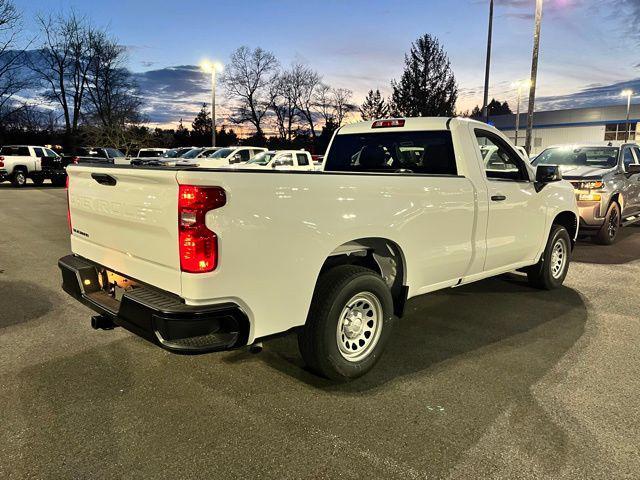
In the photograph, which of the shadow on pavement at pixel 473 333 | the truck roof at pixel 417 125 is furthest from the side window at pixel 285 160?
the truck roof at pixel 417 125

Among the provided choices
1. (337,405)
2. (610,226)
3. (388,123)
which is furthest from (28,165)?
(337,405)

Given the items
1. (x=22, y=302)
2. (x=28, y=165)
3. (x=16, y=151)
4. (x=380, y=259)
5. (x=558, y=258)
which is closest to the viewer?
(x=380, y=259)

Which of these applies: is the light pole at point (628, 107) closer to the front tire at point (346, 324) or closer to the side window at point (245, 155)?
the side window at point (245, 155)

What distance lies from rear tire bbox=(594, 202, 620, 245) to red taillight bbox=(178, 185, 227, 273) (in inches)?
353

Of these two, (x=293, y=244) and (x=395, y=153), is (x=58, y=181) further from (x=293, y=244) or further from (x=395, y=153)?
(x=293, y=244)

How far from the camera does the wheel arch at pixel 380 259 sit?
3635 mm

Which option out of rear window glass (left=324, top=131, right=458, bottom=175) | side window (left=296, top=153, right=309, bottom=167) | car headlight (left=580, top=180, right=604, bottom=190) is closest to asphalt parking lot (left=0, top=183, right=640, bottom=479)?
rear window glass (left=324, top=131, right=458, bottom=175)

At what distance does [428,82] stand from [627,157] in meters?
31.4

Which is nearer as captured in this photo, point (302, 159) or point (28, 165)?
point (302, 159)

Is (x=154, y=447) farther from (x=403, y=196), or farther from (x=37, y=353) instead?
(x=403, y=196)

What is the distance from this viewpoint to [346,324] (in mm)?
3652

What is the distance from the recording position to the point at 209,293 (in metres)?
2.76

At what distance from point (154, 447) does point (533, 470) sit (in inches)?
82.7

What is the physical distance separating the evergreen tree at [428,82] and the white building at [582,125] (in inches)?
826
